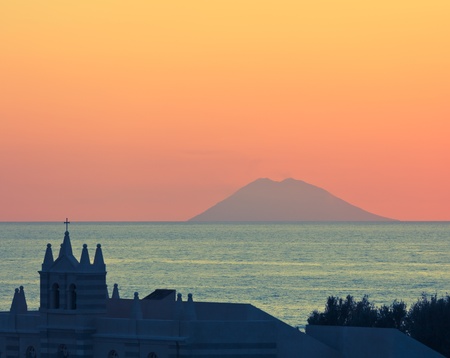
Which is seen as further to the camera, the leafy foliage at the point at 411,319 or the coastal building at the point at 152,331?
the leafy foliage at the point at 411,319

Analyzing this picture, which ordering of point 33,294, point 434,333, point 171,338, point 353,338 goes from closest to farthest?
point 171,338, point 353,338, point 434,333, point 33,294

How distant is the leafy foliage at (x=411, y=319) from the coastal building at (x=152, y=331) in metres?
19.4

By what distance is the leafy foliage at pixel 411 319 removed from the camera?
8856 cm

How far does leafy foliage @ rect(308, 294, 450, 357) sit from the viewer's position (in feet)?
291

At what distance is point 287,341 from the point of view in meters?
66.8

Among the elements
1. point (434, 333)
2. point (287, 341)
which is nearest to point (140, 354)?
point (287, 341)

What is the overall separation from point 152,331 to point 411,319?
32.6 m

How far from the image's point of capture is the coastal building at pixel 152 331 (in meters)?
65.1

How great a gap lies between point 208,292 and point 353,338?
12796 cm

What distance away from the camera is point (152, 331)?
65.5m

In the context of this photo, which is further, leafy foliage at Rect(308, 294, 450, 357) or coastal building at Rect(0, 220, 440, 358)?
leafy foliage at Rect(308, 294, 450, 357)

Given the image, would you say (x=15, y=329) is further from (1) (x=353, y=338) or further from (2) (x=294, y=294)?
(2) (x=294, y=294)

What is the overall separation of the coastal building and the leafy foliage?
1939 centimetres

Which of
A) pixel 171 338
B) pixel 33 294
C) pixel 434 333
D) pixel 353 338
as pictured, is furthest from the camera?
pixel 33 294
